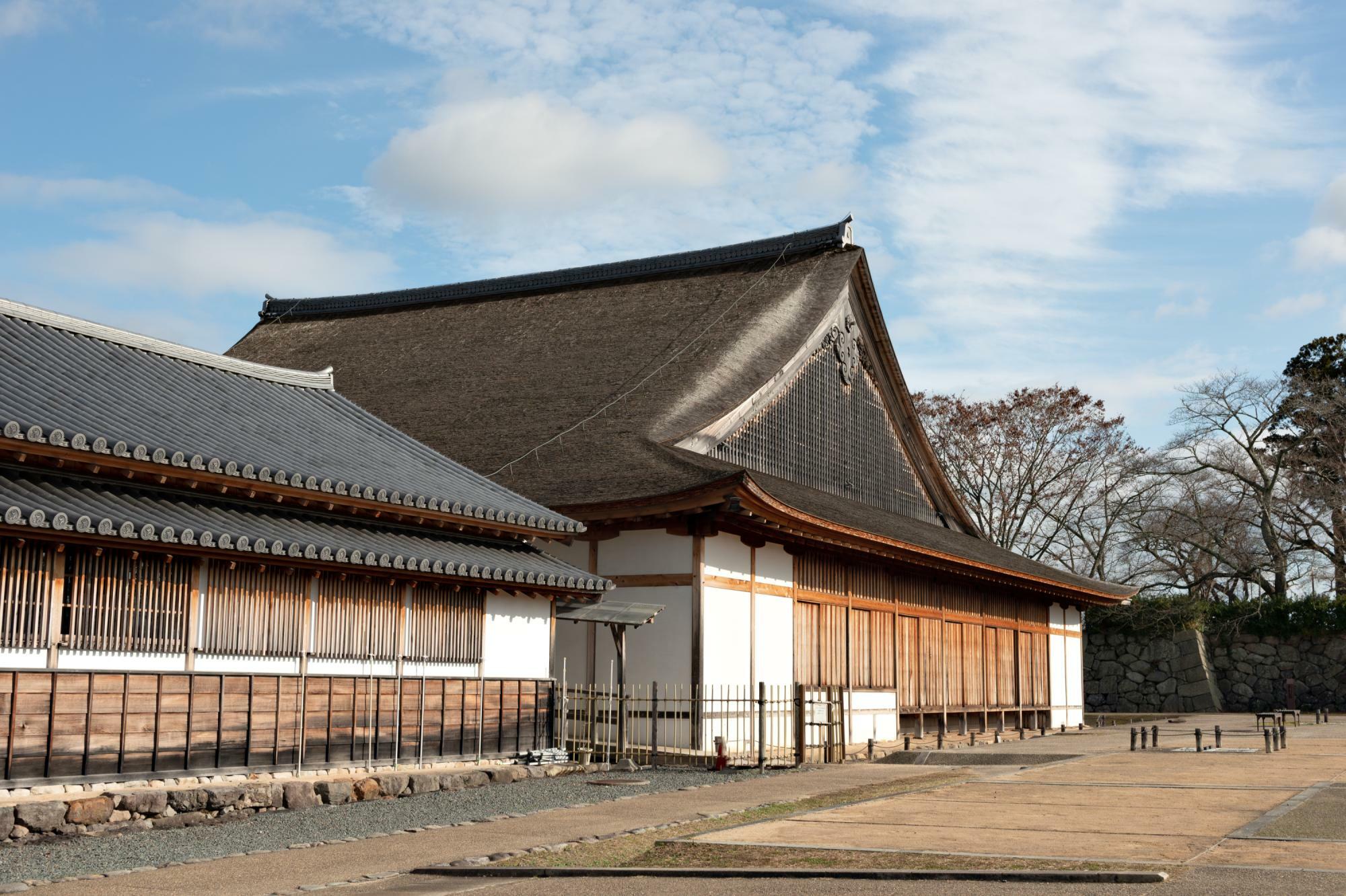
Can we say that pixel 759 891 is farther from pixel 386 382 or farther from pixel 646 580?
pixel 386 382

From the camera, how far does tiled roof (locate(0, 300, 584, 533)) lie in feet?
42.1

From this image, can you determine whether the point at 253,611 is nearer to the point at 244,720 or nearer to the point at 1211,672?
the point at 244,720

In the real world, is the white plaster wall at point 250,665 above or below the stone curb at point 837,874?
above

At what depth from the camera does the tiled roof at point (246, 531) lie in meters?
11.3

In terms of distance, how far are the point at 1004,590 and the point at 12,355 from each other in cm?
2207

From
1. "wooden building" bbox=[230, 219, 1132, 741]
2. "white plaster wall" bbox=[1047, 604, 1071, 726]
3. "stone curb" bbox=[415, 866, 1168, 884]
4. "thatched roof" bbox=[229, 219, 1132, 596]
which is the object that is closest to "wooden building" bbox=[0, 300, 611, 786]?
"wooden building" bbox=[230, 219, 1132, 741]

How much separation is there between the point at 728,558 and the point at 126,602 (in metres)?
9.60

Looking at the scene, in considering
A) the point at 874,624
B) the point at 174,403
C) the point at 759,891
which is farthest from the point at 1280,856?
the point at 874,624

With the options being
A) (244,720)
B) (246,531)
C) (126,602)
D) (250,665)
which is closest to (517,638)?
(250,665)

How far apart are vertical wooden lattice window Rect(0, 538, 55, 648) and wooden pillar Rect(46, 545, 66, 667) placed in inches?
0.9

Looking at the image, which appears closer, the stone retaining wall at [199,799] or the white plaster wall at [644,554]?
the stone retaining wall at [199,799]

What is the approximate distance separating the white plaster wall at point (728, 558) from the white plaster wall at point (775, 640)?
0.65 metres

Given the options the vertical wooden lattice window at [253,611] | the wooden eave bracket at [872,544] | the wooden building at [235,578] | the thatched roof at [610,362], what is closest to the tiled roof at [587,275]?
the thatched roof at [610,362]

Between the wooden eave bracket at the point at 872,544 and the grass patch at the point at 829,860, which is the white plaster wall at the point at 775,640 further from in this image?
the grass patch at the point at 829,860
